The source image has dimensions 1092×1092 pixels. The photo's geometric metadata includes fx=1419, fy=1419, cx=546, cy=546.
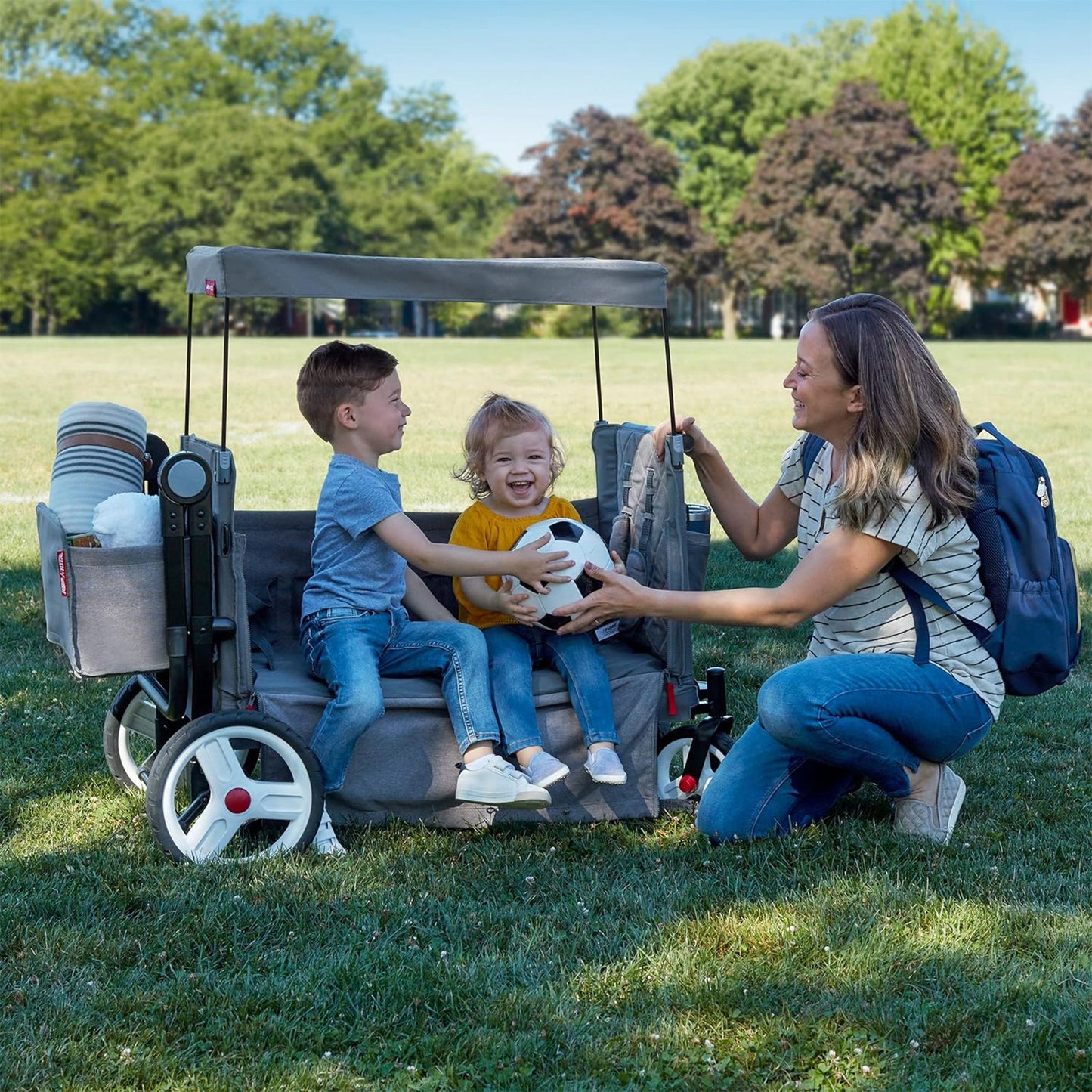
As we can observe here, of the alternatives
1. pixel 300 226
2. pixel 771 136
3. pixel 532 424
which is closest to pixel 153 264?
pixel 300 226

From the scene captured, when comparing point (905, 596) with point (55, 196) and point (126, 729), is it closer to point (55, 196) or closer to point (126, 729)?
point (126, 729)

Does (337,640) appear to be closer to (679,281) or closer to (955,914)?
(955,914)

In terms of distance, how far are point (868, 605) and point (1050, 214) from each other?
5184cm

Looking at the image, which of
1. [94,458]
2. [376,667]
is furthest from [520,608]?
[94,458]

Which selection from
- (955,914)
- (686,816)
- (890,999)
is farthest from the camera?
(686,816)


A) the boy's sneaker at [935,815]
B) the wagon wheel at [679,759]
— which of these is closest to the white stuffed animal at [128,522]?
the wagon wheel at [679,759]

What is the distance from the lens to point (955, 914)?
11.3 feet

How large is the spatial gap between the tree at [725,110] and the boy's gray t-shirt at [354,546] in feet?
194

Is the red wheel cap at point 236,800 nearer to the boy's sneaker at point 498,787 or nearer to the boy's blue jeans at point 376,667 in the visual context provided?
the boy's blue jeans at point 376,667

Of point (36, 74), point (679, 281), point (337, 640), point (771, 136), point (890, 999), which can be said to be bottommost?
point (890, 999)

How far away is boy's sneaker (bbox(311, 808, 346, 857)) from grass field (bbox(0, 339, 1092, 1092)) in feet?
0.19

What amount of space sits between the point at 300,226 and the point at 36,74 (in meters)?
22.2

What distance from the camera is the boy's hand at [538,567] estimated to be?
3.84m

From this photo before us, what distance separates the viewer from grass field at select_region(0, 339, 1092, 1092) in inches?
110
